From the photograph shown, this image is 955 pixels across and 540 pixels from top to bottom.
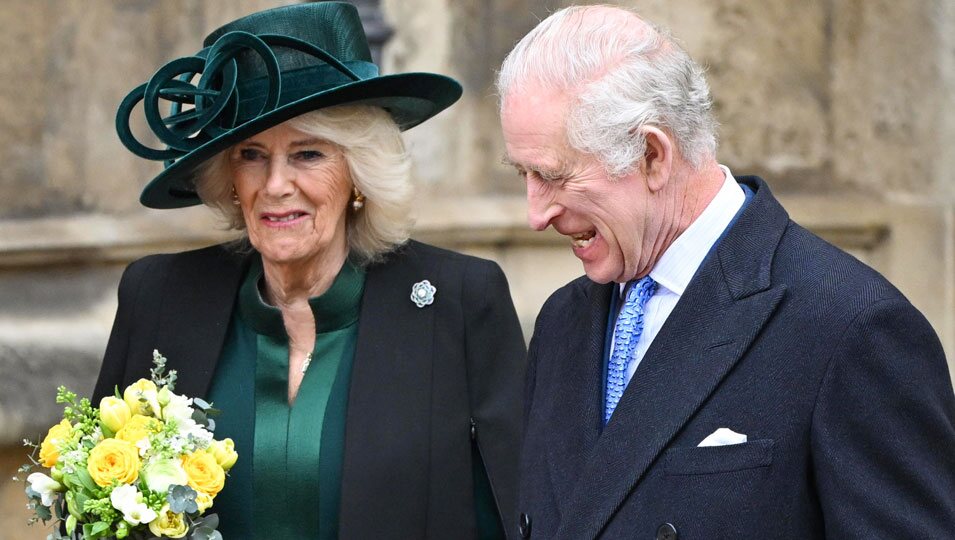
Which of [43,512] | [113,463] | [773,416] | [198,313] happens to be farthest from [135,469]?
[773,416]

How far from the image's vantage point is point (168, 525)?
2.85 m

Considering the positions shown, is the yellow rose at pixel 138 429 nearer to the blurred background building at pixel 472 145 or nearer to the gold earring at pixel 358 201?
the gold earring at pixel 358 201

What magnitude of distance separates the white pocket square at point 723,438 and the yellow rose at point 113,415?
4.19 feet

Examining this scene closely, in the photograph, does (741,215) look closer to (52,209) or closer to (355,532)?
(355,532)

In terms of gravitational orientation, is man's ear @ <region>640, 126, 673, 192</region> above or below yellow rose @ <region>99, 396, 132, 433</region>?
above

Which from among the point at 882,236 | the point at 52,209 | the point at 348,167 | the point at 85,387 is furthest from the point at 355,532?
the point at 882,236

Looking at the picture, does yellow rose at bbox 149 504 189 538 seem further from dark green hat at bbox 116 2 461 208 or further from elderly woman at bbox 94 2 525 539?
dark green hat at bbox 116 2 461 208

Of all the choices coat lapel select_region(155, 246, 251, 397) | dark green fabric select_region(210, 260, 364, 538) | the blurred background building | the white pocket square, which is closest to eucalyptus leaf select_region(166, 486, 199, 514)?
dark green fabric select_region(210, 260, 364, 538)

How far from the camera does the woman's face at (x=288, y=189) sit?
3287mm

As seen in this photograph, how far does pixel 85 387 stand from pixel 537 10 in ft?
7.39

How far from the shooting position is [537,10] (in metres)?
5.88

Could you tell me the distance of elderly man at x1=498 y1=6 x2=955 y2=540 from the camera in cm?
204

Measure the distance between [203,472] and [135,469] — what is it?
0.14m

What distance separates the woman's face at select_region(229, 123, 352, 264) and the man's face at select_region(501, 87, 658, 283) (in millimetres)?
1011
